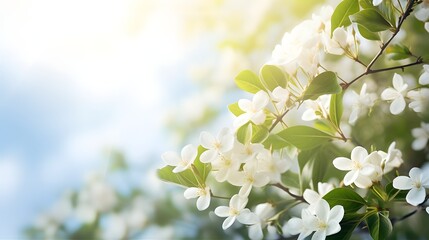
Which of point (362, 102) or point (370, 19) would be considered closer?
point (370, 19)

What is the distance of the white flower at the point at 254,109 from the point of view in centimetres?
54

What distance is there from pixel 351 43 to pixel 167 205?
126cm

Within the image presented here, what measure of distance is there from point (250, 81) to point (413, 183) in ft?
0.66

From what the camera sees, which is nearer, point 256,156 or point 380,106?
point 256,156

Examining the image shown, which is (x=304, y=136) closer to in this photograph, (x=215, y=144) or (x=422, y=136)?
(x=215, y=144)

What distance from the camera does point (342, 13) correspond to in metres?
0.59

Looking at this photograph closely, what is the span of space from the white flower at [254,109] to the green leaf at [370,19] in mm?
133

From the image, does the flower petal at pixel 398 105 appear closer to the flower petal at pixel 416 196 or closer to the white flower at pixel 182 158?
the flower petal at pixel 416 196

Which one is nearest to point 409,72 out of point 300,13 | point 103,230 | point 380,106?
point 380,106

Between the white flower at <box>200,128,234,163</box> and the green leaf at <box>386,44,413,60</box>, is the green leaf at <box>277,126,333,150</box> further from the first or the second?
the green leaf at <box>386,44,413,60</box>

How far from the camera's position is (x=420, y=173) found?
52cm

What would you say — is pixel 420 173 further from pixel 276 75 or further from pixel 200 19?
pixel 200 19


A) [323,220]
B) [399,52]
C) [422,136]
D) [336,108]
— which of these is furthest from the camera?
[422,136]

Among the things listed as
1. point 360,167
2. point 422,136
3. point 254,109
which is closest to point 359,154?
point 360,167
